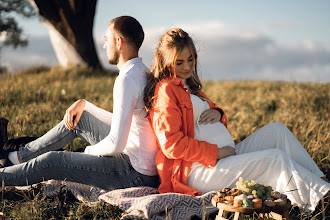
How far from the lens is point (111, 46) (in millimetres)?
3617

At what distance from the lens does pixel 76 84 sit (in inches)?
360

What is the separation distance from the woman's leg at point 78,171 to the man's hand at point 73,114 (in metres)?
0.61

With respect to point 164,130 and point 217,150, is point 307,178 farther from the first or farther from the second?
point 164,130

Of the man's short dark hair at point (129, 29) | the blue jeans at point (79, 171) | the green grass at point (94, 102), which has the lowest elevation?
the green grass at point (94, 102)

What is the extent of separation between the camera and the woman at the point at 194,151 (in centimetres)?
327

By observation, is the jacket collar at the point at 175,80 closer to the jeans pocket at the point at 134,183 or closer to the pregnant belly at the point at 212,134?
the pregnant belly at the point at 212,134

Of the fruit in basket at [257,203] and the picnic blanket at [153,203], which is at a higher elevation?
the fruit in basket at [257,203]

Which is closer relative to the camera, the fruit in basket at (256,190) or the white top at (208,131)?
the fruit in basket at (256,190)

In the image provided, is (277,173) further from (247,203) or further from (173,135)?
(173,135)

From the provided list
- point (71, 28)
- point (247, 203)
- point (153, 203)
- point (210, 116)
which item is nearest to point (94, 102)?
point (71, 28)

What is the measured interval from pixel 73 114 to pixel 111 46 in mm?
939

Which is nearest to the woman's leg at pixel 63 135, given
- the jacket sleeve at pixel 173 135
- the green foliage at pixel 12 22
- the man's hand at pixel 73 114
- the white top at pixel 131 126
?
the man's hand at pixel 73 114

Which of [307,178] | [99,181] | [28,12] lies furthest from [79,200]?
[28,12]

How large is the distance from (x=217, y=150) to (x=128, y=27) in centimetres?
129
